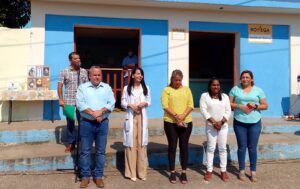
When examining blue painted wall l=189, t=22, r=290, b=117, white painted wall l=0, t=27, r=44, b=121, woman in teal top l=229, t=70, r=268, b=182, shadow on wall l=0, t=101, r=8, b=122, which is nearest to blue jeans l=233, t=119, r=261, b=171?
woman in teal top l=229, t=70, r=268, b=182

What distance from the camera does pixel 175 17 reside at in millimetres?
8930

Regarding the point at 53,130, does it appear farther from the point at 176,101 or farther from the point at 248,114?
the point at 248,114

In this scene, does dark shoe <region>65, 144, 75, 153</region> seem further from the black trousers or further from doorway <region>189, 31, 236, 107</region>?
doorway <region>189, 31, 236, 107</region>

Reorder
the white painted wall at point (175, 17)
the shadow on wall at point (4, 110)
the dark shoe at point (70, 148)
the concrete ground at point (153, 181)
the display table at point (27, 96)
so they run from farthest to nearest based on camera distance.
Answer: the white painted wall at point (175, 17) < the shadow on wall at point (4, 110) < the display table at point (27, 96) < the dark shoe at point (70, 148) < the concrete ground at point (153, 181)

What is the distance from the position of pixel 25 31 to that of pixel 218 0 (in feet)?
16.0

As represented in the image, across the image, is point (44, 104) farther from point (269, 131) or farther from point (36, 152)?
point (269, 131)

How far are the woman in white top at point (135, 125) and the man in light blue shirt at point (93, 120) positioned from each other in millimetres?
379

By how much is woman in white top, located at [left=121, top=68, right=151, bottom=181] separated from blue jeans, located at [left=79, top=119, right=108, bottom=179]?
1.34 ft

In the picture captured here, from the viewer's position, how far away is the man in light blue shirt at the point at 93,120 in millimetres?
4656

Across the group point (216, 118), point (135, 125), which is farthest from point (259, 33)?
point (135, 125)

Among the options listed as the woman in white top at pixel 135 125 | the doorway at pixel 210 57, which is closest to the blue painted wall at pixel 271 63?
the doorway at pixel 210 57

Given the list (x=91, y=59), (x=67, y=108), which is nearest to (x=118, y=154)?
(x=67, y=108)

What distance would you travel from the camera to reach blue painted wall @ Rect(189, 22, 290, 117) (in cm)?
934

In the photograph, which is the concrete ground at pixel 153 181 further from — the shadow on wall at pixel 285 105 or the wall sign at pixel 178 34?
the wall sign at pixel 178 34
